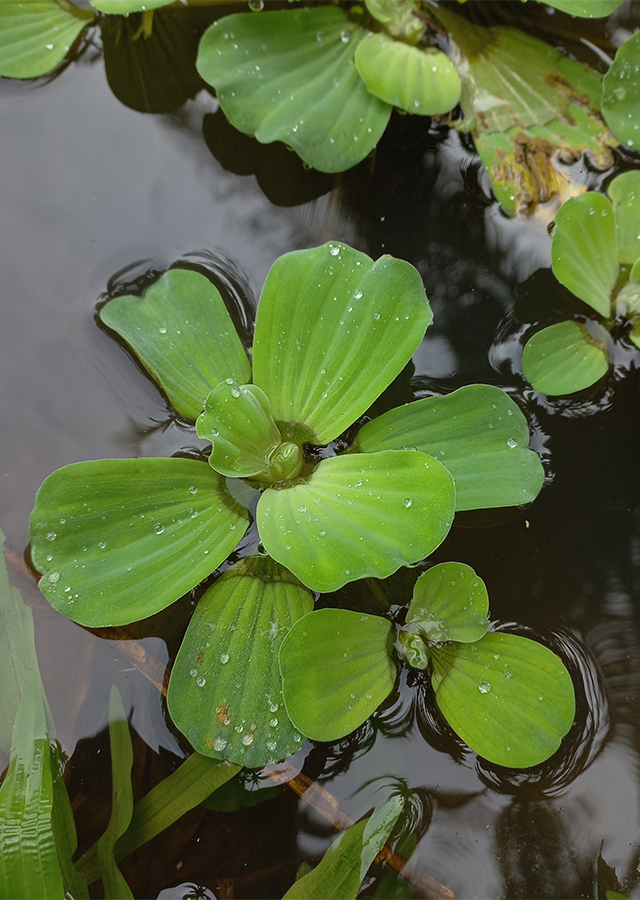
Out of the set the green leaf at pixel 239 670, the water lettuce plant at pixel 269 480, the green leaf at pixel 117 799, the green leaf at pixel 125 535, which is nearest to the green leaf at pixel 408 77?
the water lettuce plant at pixel 269 480

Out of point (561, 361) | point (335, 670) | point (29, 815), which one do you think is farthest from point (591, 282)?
point (29, 815)

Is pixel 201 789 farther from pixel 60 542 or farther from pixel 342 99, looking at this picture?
pixel 342 99

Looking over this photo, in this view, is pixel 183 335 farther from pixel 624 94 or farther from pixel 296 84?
pixel 624 94

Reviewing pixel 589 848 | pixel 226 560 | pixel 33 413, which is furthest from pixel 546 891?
pixel 33 413

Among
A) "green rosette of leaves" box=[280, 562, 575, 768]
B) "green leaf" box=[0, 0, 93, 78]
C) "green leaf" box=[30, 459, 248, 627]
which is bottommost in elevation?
"green rosette of leaves" box=[280, 562, 575, 768]

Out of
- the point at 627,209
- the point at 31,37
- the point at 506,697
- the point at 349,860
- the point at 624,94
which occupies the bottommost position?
the point at 349,860

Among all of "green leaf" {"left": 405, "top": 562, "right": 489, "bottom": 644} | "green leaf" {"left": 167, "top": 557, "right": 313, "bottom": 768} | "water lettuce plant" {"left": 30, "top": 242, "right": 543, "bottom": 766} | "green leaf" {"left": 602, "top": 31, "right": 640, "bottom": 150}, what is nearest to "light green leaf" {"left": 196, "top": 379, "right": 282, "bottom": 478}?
"water lettuce plant" {"left": 30, "top": 242, "right": 543, "bottom": 766}

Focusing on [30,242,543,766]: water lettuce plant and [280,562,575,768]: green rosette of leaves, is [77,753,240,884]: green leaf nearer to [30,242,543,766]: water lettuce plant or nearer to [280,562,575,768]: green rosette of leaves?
[30,242,543,766]: water lettuce plant
